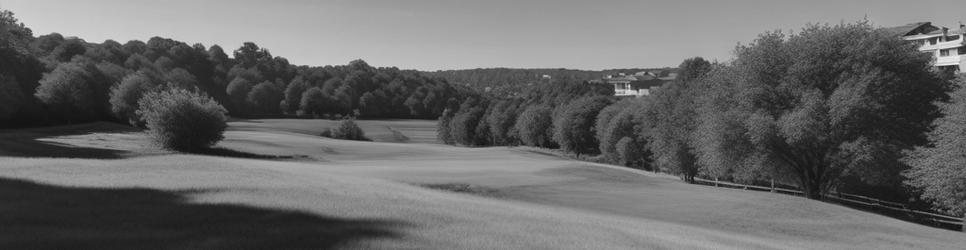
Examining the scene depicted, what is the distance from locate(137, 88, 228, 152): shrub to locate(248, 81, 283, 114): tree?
119646 mm

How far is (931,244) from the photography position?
26.2 meters

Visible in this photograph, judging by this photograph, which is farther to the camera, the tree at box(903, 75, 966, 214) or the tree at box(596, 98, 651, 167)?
the tree at box(596, 98, 651, 167)

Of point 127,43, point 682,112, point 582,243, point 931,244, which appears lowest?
point 931,244

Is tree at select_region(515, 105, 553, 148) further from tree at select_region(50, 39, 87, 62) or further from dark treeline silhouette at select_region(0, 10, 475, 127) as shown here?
tree at select_region(50, 39, 87, 62)

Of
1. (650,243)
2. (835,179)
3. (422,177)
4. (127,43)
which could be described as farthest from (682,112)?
(127,43)

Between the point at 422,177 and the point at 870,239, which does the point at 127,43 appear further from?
the point at 870,239

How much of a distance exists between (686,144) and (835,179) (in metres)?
16.5

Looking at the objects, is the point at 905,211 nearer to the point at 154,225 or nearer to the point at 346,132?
the point at 154,225

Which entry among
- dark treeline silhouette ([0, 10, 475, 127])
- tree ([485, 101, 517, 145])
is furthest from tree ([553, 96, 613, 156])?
dark treeline silhouette ([0, 10, 475, 127])

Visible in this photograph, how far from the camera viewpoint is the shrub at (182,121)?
169 feet

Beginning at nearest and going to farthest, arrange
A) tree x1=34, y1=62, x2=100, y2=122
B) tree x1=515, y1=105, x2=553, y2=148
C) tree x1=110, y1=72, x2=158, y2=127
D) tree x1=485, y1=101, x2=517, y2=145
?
tree x1=34, y1=62, x2=100, y2=122
tree x1=110, y1=72, x2=158, y2=127
tree x1=515, y1=105, x2=553, y2=148
tree x1=485, y1=101, x2=517, y2=145

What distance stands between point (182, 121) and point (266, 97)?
127514 millimetres

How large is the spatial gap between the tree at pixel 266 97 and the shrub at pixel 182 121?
11965cm

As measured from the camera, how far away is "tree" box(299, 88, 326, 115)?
568 feet
